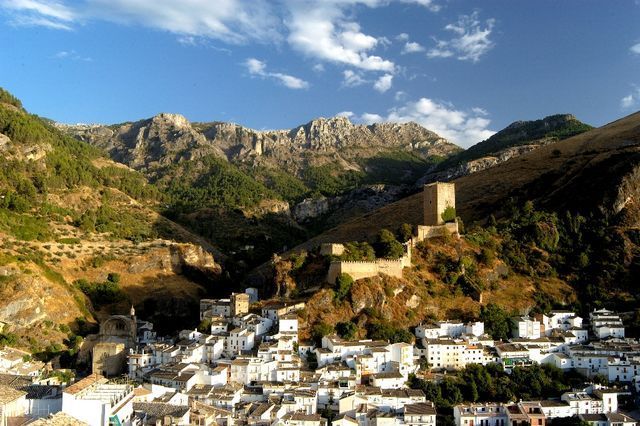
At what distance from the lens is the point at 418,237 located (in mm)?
58531

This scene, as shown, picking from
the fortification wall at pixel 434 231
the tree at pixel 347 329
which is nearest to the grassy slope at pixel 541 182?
the fortification wall at pixel 434 231

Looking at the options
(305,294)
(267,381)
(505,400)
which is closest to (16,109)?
(305,294)

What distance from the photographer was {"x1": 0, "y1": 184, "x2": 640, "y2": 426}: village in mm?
33250

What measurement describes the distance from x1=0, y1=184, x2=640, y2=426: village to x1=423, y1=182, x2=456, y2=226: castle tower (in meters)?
15.1

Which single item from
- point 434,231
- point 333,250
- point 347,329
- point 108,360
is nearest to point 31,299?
point 108,360

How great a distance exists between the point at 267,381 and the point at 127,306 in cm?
2437

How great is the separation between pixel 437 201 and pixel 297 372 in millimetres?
27955

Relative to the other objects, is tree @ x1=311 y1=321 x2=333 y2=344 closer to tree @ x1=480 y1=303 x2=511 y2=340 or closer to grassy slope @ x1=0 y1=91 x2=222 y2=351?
tree @ x1=480 y1=303 x2=511 y2=340

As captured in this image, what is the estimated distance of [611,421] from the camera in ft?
118

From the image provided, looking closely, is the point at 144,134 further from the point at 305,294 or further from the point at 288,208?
the point at 305,294

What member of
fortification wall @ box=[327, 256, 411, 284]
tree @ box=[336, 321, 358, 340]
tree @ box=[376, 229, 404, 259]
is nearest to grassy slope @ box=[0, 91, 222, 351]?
fortification wall @ box=[327, 256, 411, 284]

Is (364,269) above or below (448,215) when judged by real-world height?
below

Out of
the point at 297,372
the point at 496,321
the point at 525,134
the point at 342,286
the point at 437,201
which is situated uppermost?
the point at 525,134

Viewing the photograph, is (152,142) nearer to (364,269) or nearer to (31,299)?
(31,299)
